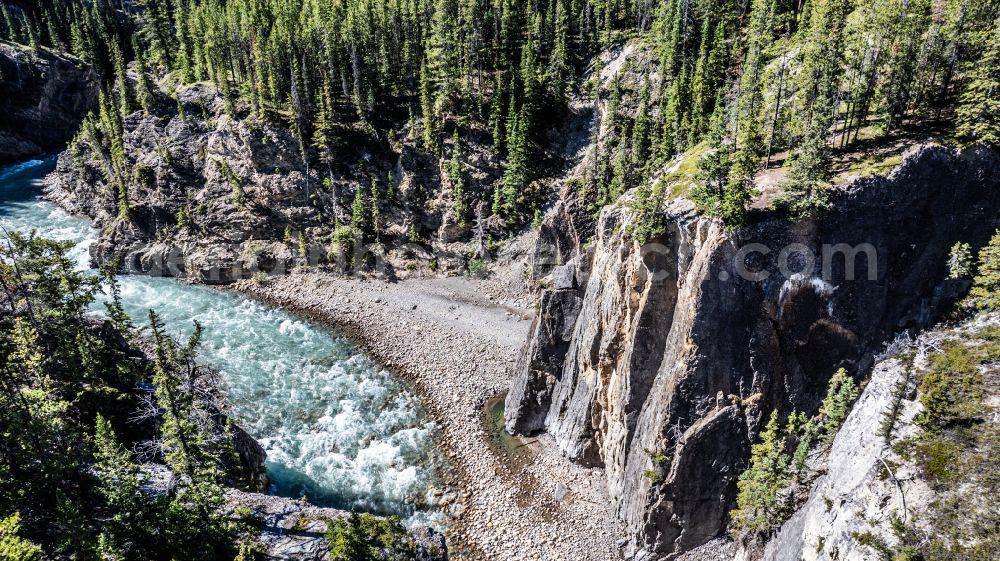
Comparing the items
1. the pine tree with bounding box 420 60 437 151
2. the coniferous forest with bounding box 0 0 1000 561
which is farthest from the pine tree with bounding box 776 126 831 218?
the pine tree with bounding box 420 60 437 151

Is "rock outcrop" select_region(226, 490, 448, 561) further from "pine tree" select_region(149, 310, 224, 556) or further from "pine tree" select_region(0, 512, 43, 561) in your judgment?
"pine tree" select_region(0, 512, 43, 561)

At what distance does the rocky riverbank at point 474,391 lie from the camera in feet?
116

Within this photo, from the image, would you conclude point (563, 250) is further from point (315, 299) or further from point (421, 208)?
point (315, 299)

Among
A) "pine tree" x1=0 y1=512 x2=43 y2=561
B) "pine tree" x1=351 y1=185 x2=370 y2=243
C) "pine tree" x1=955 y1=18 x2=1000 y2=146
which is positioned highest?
"pine tree" x1=955 y1=18 x2=1000 y2=146

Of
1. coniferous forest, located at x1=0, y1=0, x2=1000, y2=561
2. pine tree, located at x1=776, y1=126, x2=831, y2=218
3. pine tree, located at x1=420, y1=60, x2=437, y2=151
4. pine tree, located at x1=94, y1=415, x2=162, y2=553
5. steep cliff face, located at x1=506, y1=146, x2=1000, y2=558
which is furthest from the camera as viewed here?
pine tree, located at x1=420, y1=60, x2=437, y2=151

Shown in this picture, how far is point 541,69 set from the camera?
83312mm

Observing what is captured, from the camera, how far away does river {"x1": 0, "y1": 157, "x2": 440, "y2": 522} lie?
40.0 meters

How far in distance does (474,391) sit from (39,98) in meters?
111

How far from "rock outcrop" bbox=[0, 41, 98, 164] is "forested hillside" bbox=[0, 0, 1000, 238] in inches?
200

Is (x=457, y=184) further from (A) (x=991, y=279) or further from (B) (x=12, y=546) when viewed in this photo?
(B) (x=12, y=546)

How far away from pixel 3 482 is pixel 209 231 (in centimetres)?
5612

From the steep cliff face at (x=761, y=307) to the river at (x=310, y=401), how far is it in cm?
1882

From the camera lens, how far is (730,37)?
235 feet

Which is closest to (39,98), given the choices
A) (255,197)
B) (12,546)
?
(255,197)
